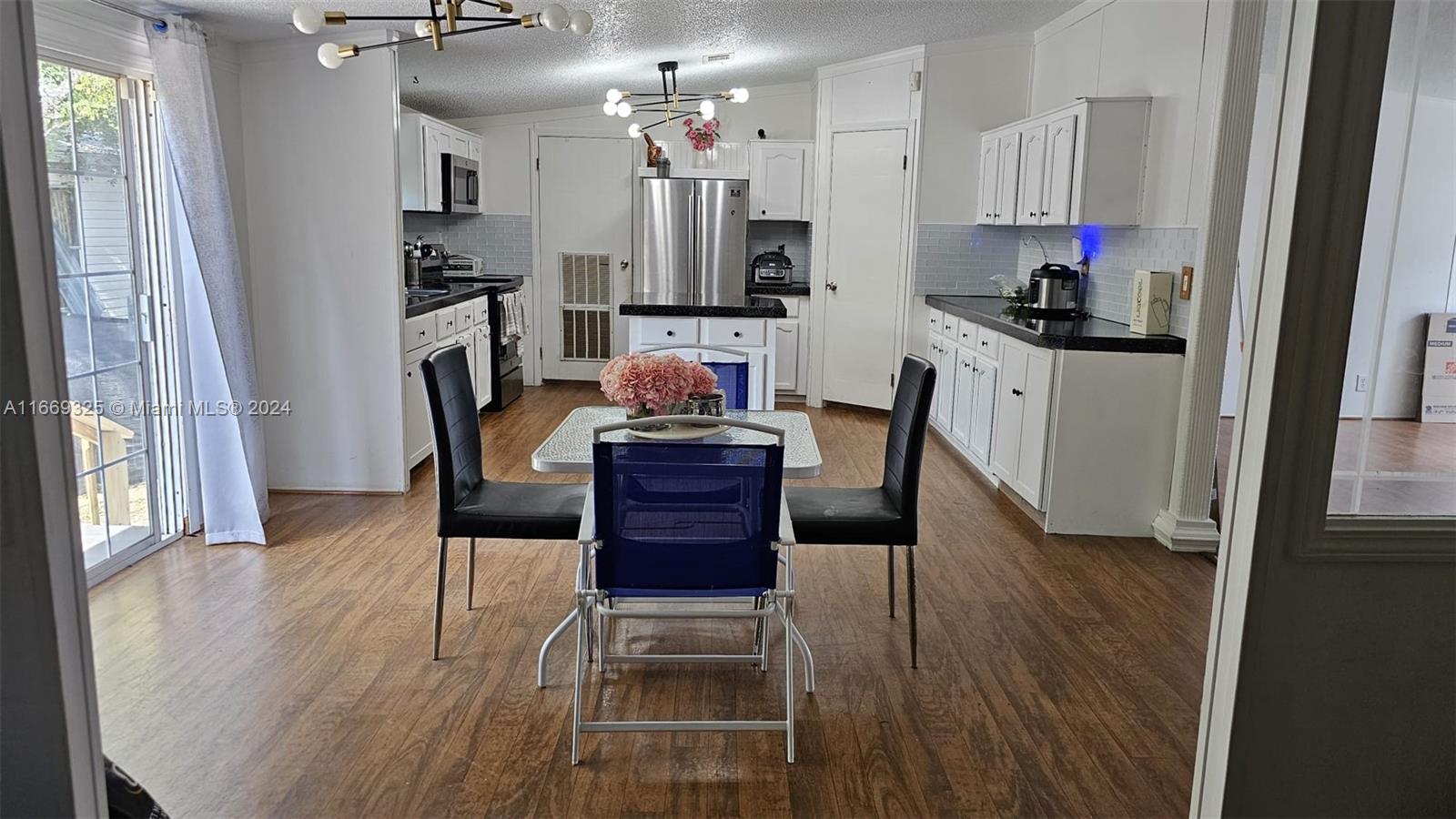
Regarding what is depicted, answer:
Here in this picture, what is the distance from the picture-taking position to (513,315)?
7277mm

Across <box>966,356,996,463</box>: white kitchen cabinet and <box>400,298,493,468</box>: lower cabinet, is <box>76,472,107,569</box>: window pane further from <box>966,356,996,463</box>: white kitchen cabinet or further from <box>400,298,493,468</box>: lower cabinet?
<box>966,356,996,463</box>: white kitchen cabinet

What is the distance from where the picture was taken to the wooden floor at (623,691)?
93.0 inches

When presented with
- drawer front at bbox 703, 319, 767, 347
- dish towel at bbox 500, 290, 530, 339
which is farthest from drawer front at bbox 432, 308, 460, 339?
drawer front at bbox 703, 319, 767, 347

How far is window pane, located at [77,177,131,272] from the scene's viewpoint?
362 cm

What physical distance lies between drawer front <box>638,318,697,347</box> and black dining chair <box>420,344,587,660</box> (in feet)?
6.02

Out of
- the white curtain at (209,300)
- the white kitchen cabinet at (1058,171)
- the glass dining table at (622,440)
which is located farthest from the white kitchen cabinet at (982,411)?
the white curtain at (209,300)

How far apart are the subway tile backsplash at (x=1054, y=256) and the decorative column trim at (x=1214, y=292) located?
17 cm

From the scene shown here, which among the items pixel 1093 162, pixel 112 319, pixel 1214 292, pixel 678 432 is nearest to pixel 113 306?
pixel 112 319

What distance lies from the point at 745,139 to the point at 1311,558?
22.4 feet

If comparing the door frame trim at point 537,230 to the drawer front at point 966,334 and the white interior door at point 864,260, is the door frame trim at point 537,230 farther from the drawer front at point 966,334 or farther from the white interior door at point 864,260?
the drawer front at point 966,334

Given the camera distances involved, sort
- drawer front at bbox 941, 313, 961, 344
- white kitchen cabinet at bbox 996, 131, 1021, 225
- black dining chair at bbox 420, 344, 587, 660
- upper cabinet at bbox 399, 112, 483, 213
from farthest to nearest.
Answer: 1. upper cabinet at bbox 399, 112, 483, 213
2. drawer front at bbox 941, 313, 961, 344
3. white kitchen cabinet at bbox 996, 131, 1021, 225
4. black dining chair at bbox 420, 344, 587, 660

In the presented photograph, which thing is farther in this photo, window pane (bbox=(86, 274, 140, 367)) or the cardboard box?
window pane (bbox=(86, 274, 140, 367))

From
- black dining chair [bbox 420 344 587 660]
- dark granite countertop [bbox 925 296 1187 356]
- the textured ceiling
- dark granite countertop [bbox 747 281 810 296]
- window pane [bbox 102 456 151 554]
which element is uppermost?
the textured ceiling

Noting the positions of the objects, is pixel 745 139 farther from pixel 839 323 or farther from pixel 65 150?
pixel 65 150
